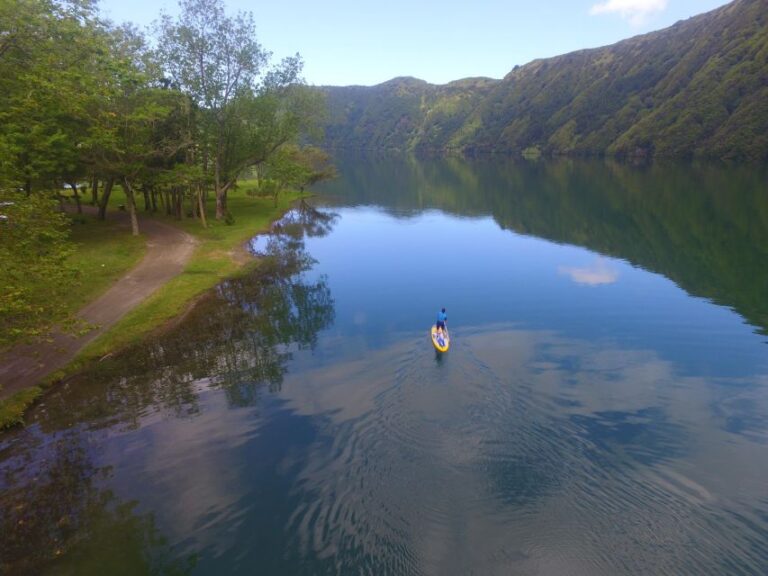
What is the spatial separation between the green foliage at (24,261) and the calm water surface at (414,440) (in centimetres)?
540

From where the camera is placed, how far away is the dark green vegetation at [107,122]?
2139 centimetres

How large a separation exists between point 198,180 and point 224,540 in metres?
54.8

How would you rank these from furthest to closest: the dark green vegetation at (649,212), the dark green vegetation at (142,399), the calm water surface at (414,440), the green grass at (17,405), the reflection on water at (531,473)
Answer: the dark green vegetation at (649,212), the green grass at (17,405), the dark green vegetation at (142,399), the calm water surface at (414,440), the reflection on water at (531,473)

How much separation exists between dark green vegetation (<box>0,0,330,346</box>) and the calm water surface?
695cm

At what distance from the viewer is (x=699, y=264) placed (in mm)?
50000

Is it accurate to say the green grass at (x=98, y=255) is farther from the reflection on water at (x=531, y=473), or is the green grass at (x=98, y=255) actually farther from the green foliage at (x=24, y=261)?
the reflection on water at (x=531, y=473)

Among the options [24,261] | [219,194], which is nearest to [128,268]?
[24,261]

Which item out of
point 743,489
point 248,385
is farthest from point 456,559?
point 248,385

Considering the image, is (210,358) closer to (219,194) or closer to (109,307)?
(109,307)

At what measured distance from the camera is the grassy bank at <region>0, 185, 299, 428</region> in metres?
27.5

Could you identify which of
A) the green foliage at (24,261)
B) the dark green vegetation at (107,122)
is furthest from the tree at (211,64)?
the green foliage at (24,261)

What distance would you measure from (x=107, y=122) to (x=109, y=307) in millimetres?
16155

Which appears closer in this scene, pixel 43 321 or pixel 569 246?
pixel 43 321

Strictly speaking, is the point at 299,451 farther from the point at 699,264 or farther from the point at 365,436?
the point at 699,264
